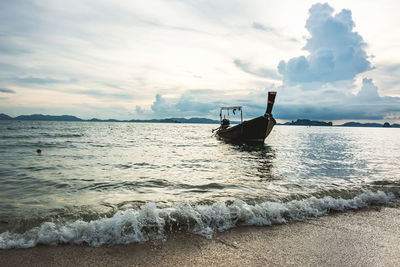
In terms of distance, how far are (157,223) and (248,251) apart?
6.29 ft

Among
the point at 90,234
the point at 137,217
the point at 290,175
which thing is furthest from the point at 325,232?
the point at 290,175

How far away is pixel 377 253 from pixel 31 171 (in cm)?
1282

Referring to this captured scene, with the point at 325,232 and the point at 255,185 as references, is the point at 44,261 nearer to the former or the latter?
the point at 325,232

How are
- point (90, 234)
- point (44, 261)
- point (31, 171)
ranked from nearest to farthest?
point (44, 261), point (90, 234), point (31, 171)

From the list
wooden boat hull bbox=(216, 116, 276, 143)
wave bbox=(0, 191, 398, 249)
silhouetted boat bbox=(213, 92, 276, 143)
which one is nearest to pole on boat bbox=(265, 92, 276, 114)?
silhouetted boat bbox=(213, 92, 276, 143)

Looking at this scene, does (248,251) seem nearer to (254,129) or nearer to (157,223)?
(157,223)

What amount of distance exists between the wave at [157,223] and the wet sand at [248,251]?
207 mm

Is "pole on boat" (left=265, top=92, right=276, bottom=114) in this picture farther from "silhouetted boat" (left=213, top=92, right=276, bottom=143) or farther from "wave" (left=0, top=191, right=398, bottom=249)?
"wave" (left=0, top=191, right=398, bottom=249)

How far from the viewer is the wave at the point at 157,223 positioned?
4062mm

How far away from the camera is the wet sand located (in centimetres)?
346

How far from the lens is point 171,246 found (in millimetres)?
3934

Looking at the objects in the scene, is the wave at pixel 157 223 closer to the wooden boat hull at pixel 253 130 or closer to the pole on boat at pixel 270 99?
the pole on boat at pixel 270 99

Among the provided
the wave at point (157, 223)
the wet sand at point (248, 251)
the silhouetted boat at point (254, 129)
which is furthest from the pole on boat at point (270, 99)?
the wet sand at point (248, 251)

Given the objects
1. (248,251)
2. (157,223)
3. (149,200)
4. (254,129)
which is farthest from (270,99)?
(248,251)
